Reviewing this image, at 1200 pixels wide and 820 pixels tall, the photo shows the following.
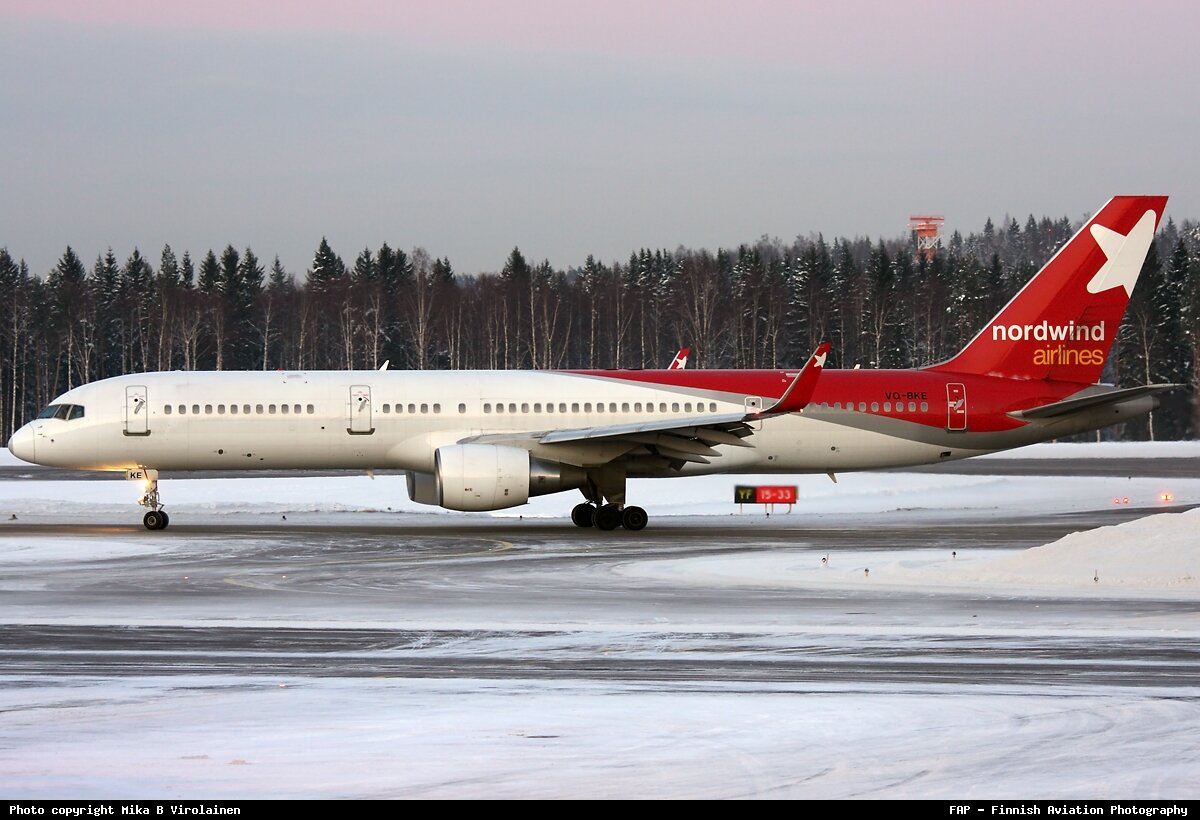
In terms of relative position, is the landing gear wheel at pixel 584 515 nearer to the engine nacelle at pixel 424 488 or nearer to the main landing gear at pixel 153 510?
the engine nacelle at pixel 424 488

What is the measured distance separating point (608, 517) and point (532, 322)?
56939 millimetres

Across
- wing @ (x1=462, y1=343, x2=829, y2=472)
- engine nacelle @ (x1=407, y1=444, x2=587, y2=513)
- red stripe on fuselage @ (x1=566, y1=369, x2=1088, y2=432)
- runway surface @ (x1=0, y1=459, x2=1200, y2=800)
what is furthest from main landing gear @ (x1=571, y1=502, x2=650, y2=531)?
runway surface @ (x1=0, y1=459, x2=1200, y2=800)

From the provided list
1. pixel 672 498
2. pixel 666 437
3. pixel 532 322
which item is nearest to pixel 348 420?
pixel 666 437

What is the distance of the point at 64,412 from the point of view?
29.8m

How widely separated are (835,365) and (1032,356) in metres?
58.7

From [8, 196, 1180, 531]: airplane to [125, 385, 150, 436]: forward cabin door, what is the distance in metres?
0.03

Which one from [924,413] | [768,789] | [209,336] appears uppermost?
[209,336]

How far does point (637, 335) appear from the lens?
326 feet

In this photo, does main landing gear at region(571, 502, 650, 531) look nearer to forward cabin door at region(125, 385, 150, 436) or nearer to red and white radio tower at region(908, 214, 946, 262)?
forward cabin door at region(125, 385, 150, 436)

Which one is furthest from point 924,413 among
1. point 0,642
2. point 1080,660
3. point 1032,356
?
point 0,642

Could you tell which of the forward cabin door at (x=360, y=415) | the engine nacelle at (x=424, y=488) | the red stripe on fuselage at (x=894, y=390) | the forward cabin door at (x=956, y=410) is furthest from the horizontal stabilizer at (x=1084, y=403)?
the forward cabin door at (x=360, y=415)

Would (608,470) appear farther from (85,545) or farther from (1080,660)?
(1080,660)

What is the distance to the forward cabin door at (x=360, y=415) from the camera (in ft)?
96.8

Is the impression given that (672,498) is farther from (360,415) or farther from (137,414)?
(137,414)
